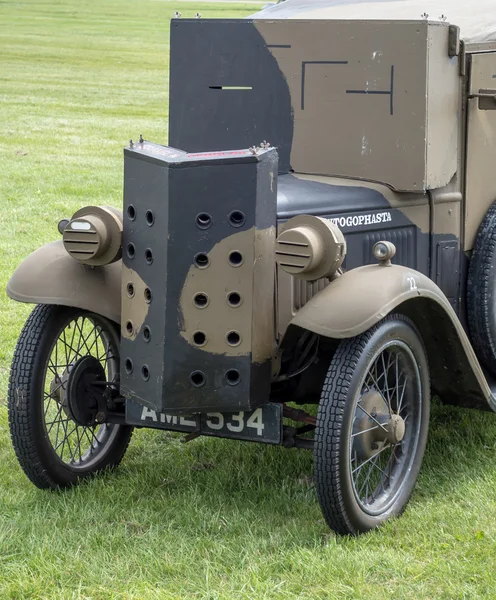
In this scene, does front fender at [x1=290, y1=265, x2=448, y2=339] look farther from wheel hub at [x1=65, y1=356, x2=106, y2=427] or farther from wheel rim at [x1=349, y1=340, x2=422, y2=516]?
wheel hub at [x1=65, y1=356, x2=106, y2=427]

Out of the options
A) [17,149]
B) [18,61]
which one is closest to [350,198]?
[17,149]

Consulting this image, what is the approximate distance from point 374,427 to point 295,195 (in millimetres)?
979

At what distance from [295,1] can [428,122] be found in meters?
1.41

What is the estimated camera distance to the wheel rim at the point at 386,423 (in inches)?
161

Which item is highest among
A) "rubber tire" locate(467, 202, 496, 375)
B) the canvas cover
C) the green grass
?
the canvas cover

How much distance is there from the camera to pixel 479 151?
5.09 metres

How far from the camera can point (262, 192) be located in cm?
390

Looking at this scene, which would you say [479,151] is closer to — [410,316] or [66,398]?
[410,316]

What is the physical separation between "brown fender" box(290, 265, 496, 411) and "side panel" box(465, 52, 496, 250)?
78 centimetres

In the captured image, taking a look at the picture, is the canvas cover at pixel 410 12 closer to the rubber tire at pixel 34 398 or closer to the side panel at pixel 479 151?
the side panel at pixel 479 151

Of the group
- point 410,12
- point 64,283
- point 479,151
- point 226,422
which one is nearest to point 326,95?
point 410,12

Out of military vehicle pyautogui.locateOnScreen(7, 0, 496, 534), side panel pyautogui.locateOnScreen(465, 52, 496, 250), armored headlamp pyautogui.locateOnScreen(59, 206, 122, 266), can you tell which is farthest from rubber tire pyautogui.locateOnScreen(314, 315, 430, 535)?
side panel pyautogui.locateOnScreen(465, 52, 496, 250)

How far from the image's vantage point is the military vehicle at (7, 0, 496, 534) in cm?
389

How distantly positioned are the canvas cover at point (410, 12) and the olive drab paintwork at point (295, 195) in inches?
0.7
